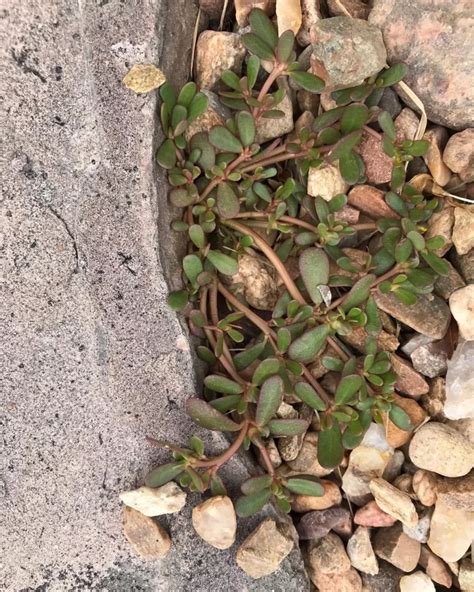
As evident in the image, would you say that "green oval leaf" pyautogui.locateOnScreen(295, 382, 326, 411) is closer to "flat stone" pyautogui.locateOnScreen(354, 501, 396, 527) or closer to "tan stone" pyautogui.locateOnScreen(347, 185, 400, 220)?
"flat stone" pyautogui.locateOnScreen(354, 501, 396, 527)

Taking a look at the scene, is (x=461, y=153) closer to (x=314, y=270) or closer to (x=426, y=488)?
(x=314, y=270)

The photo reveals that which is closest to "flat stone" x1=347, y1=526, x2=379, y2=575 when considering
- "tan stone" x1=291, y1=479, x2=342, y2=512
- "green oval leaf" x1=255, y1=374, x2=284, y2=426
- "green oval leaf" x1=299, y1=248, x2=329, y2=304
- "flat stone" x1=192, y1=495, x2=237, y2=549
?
"tan stone" x1=291, y1=479, x2=342, y2=512

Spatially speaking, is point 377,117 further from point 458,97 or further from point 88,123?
point 88,123

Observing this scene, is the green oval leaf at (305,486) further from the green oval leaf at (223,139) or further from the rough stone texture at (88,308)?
the green oval leaf at (223,139)

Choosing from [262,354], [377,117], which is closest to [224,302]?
[262,354]

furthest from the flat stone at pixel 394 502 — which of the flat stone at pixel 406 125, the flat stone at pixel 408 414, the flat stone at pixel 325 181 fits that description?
the flat stone at pixel 406 125

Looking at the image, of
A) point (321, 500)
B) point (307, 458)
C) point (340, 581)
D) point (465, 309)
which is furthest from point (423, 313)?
point (340, 581)
